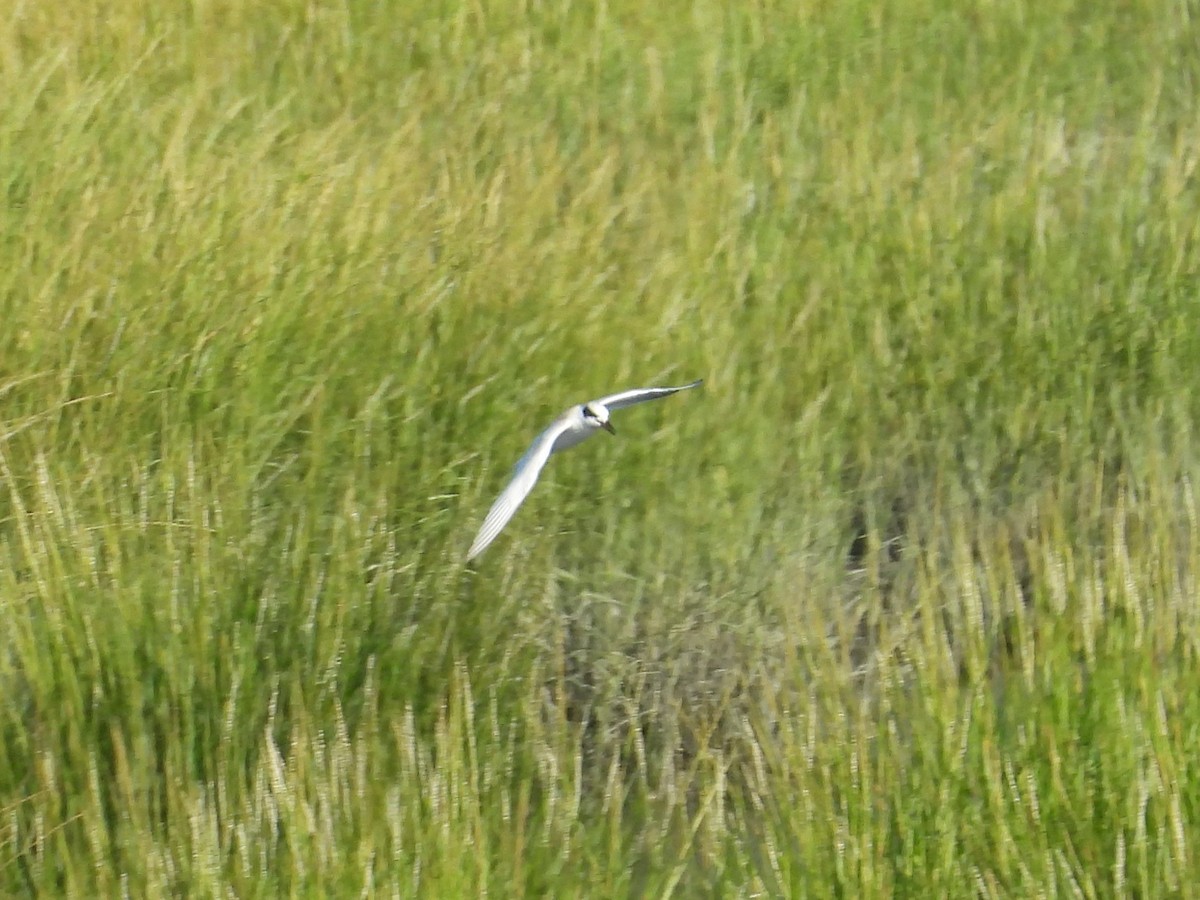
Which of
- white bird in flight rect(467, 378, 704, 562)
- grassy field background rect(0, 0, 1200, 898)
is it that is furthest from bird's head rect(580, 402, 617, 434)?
grassy field background rect(0, 0, 1200, 898)

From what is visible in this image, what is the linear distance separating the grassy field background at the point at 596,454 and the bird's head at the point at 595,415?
35cm

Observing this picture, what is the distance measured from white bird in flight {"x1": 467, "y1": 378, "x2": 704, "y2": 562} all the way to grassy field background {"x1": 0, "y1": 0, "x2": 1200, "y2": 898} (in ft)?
0.86

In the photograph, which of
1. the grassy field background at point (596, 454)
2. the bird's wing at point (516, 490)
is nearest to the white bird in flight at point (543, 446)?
the bird's wing at point (516, 490)

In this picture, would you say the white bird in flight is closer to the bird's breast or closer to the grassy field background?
the bird's breast

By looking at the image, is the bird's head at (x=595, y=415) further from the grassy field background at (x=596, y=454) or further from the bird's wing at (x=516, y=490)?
the grassy field background at (x=596, y=454)

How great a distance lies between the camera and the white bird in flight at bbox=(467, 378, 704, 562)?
2.09m

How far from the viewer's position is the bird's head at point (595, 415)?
230cm

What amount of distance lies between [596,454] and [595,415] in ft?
2.17

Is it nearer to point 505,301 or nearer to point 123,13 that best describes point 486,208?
point 505,301

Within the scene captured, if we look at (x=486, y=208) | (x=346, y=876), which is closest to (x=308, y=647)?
(x=346, y=876)

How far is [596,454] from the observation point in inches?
117

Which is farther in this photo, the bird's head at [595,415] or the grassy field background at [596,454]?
the bird's head at [595,415]

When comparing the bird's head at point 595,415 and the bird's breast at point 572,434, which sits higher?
the bird's head at point 595,415

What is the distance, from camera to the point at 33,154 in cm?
327
